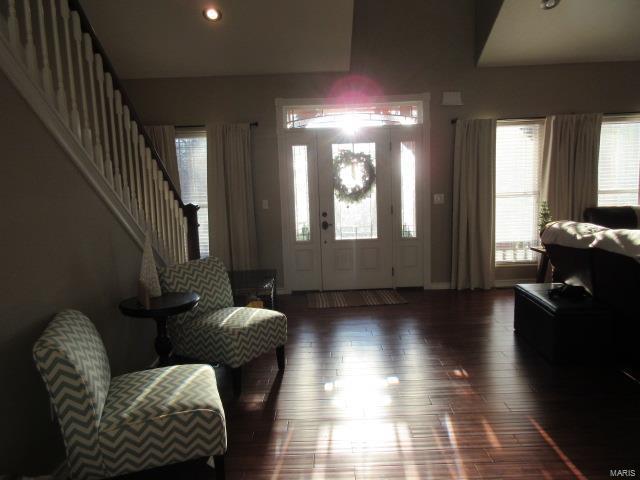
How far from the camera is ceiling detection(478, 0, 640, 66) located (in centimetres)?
424

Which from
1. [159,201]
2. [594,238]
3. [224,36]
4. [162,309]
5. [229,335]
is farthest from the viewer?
[224,36]

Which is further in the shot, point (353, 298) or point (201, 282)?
point (353, 298)

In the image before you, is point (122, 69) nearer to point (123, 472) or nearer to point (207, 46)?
point (207, 46)

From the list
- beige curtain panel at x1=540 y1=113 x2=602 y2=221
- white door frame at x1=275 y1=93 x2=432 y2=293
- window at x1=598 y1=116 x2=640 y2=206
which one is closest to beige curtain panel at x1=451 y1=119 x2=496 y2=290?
white door frame at x1=275 y1=93 x2=432 y2=293

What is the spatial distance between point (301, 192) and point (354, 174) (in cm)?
71

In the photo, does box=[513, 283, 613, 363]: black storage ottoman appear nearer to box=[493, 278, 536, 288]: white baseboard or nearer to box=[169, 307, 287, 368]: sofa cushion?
box=[169, 307, 287, 368]: sofa cushion

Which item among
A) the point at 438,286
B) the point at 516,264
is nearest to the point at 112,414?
the point at 438,286

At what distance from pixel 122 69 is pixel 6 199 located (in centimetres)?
372

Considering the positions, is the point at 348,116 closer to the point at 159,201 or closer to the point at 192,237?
the point at 192,237

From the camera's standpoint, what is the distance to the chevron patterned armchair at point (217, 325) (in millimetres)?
2633

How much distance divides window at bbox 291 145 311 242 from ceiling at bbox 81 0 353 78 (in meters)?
1.00

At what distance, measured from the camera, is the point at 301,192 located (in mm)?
5141

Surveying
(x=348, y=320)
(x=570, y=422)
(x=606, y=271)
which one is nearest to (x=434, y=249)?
(x=348, y=320)

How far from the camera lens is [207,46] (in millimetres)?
4434
